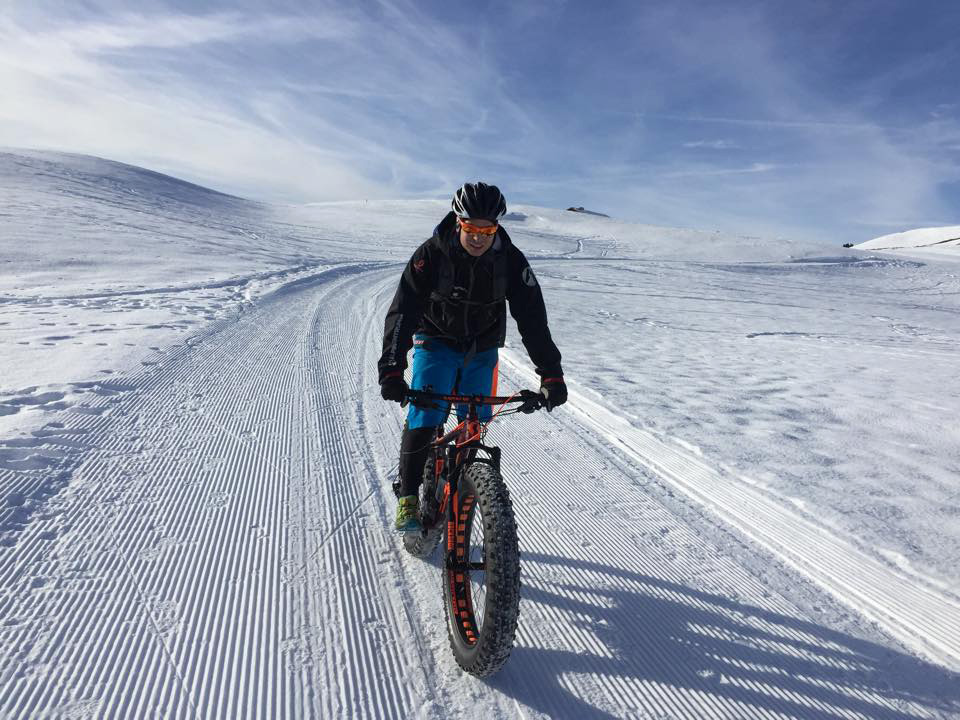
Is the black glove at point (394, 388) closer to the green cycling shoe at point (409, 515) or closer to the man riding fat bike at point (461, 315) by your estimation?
the man riding fat bike at point (461, 315)

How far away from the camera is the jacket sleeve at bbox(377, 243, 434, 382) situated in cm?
277

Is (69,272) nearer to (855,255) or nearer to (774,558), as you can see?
(774,558)

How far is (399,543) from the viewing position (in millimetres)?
3227

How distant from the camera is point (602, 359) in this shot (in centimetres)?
880

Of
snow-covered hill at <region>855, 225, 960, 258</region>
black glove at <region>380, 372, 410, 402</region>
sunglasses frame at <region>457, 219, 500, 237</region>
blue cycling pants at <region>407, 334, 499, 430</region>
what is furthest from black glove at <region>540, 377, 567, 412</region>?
snow-covered hill at <region>855, 225, 960, 258</region>

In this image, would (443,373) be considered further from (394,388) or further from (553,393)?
(553,393)

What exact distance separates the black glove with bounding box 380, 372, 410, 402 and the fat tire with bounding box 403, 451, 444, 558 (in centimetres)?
55

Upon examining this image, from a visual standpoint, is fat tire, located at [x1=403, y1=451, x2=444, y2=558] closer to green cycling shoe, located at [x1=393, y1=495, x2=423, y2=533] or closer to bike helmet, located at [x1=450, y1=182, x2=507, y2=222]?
green cycling shoe, located at [x1=393, y1=495, x2=423, y2=533]

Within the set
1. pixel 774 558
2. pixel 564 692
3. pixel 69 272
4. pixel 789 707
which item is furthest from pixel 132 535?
pixel 69 272

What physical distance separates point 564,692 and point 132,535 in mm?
2413

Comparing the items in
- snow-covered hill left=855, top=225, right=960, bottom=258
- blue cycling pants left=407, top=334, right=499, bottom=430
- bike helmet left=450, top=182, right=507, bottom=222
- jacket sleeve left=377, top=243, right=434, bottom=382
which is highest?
snow-covered hill left=855, top=225, right=960, bottom=258

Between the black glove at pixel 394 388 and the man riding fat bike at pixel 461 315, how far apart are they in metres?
0.01

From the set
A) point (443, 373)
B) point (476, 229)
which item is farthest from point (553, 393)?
point (476, 229)

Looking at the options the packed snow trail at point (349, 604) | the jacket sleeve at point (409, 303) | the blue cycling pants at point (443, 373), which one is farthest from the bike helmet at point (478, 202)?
the packed snow trail at point (349, 604)
